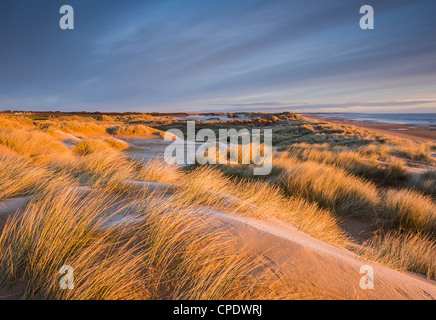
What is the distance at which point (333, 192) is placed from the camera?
4.83 meters

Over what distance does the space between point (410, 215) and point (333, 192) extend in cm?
132

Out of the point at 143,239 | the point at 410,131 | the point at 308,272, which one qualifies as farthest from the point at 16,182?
the point at 410,131

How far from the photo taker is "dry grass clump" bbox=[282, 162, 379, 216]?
456cm

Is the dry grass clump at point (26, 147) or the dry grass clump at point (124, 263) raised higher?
the dry grass clump at point (26, 147)

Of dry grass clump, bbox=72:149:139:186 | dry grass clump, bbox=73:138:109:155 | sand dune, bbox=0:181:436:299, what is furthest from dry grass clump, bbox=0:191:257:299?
dry grass clump, bbox=73:138:109:155

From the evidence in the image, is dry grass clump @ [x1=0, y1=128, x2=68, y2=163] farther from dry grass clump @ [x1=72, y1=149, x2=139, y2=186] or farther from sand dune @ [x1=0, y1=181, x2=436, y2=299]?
sand dune @ [x1=0, y1=181, x2=436, y2=299]

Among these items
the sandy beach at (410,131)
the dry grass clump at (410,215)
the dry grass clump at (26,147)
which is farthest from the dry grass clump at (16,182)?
the sandy beach at (410,131)

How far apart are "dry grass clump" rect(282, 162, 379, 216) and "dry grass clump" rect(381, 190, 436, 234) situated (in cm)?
34

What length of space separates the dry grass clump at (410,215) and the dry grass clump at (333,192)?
34cm

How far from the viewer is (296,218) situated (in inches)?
136

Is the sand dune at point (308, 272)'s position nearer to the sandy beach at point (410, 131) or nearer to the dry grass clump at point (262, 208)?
the dry grass clump at point (262, 208)

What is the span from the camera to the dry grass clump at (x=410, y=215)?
3.74 meters

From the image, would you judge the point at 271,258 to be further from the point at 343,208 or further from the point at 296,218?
the point at 343,208
